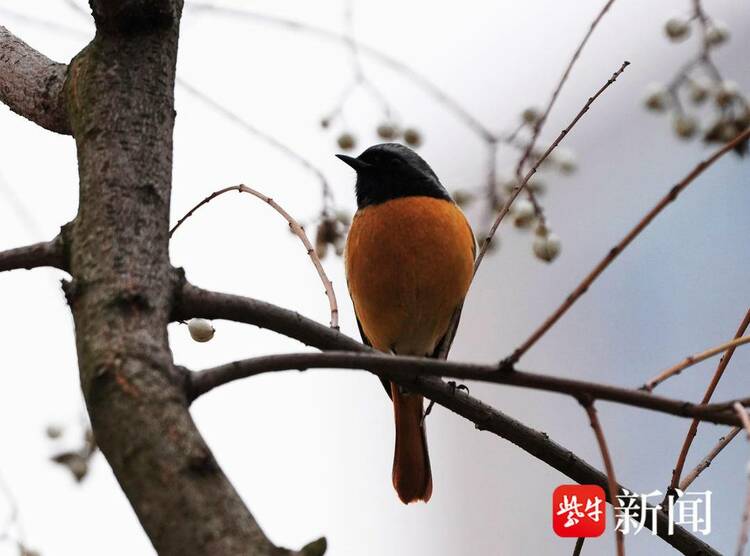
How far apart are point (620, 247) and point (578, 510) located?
40.6 inches

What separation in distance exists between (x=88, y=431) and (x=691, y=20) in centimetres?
191

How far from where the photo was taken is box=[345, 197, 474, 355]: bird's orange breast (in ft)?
10.2

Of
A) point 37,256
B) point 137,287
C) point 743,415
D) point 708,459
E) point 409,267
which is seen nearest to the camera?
point 743,415

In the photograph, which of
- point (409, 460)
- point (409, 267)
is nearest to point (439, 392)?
point (409, 267)

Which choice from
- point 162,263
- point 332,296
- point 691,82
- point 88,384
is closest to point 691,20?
point 691,82

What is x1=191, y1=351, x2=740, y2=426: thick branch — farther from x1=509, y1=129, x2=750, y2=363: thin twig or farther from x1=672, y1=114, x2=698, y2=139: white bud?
x1=672, y1=114, x2=698, y2=139: white bud

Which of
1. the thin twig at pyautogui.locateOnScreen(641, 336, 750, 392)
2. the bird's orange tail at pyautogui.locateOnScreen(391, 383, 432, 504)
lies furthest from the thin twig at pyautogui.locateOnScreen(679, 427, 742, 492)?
the bird's orange tail at pyautogui.locateOnScreen(391, 383, 432, 504)

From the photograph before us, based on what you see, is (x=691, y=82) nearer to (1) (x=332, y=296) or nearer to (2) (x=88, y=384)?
(1) (x=332, y=296)

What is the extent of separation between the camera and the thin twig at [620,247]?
0.96 metres

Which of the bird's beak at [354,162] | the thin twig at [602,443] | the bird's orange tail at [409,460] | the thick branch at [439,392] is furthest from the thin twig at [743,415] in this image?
the bird's beak at [354,162]

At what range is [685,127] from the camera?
93.4 inches

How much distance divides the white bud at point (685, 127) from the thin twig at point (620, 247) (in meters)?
1.44

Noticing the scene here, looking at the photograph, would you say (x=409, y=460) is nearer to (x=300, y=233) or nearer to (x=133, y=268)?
(x=300, y=233)

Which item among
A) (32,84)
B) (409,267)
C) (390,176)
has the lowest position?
(32,84)
